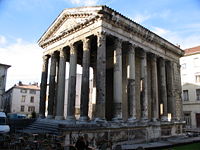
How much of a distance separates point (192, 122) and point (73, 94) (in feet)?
71.5

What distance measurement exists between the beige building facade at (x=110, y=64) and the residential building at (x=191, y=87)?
904 centimetres

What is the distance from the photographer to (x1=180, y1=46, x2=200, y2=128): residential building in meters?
29.2

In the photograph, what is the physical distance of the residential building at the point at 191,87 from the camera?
2917 centimetres

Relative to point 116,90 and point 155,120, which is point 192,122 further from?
point 116,90

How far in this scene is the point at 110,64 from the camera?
20.2 metres

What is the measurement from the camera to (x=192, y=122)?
95.9 ft

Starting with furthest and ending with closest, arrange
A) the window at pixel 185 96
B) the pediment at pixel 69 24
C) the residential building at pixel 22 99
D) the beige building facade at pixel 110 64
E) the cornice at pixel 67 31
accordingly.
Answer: the residential building at pixel 22 99 → the window at pixel 185 96 → the pediment at pixel 69 24 → the cornice at pixel 67 31 → the beige building facade at pixel 110 64

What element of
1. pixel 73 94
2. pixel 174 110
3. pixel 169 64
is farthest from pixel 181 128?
pixel 73 94

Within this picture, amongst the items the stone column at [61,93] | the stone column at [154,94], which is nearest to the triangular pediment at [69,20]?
the stone column at [61,93]

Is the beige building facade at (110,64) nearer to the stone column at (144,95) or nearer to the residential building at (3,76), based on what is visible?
the stone column at (144,95)

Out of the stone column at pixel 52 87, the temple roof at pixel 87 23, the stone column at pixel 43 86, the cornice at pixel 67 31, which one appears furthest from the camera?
the stone column at pixel 43 86

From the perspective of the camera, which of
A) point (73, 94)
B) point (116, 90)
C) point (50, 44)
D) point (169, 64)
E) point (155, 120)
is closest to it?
point (116, 90)

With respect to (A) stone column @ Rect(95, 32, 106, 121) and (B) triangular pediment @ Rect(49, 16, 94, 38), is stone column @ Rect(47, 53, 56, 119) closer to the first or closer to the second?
(B) triangular pediment @ Rect(49, 16, 94, 38)

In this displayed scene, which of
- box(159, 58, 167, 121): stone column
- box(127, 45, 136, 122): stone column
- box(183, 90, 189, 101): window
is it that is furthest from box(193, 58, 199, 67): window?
box(127, 45, 136, 122): stone column
